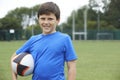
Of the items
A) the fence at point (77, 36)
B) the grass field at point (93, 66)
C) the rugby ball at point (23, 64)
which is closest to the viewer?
the rugby ball at point (23, 64)

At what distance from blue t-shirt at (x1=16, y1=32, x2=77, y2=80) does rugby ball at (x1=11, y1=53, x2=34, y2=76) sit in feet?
0.19

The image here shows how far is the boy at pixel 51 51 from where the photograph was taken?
3928mm

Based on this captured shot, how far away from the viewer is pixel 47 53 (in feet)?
13.0

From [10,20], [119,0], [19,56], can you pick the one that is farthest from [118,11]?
[19,56]

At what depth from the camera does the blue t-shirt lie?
394cm

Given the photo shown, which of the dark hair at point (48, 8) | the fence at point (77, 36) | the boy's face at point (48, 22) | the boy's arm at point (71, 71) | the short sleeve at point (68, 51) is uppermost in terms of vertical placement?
the dark hair at point (48, 8)

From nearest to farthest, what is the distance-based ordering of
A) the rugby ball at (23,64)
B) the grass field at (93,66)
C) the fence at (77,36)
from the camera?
1. the rugby ball at (23,64)
2. the grass field at (93,66)
3. the fence at (77,36)

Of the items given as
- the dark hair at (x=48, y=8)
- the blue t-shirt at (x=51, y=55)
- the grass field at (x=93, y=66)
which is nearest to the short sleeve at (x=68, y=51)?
the blue t-shirt at (x=51, y=55)

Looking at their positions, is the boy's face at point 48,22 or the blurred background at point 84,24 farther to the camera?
the blurred background at point 84,24

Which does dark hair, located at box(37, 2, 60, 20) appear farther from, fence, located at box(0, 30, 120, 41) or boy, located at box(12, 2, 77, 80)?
fence, located at box(0, 30, 120, 41)

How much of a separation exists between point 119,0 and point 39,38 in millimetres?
88348

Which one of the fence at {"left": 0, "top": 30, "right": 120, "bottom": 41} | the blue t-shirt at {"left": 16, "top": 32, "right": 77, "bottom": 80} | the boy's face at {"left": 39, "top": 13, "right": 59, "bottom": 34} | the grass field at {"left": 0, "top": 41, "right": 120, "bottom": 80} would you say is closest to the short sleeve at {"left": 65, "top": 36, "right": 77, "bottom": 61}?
the blue t-shirt at {"left": 16, "top": 32, "right": 77, "bottom": 80}

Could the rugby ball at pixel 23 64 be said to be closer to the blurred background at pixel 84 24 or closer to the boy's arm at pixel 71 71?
the boy's arm at pixel 71 71

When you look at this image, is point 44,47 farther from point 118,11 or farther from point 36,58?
point 118,11
